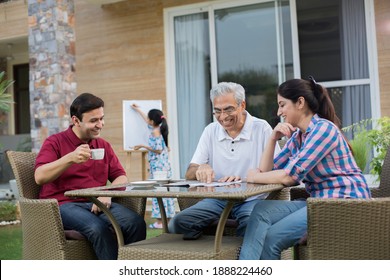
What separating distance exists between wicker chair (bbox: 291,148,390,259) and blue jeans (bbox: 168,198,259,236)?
0.63 metres

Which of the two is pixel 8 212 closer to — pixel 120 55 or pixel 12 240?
pixel 12 240

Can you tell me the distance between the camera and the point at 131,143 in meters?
6.19

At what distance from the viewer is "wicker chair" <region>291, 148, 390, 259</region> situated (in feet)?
7.36

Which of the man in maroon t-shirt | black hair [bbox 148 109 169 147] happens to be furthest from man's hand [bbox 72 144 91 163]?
black hair [bbox 148 109 169 147]

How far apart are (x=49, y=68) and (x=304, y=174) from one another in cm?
506

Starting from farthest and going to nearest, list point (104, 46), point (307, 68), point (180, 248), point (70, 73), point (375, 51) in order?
1. point (104, 46)
2. point (70, 73)
3. point (307, 68)
4. point (375, 51)
5. point (180, 248)

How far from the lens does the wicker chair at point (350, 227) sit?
2.24 meters

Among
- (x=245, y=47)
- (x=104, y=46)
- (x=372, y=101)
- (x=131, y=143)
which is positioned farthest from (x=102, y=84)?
(x=372, y=101)

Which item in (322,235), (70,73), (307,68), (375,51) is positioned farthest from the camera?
(70,73)

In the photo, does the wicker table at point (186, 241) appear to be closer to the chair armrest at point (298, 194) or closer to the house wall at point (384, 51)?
the chair armrest at point (298, 194)

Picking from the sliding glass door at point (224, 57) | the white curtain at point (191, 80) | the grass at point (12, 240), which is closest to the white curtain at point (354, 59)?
the sliding glass door at point (224, 57)
